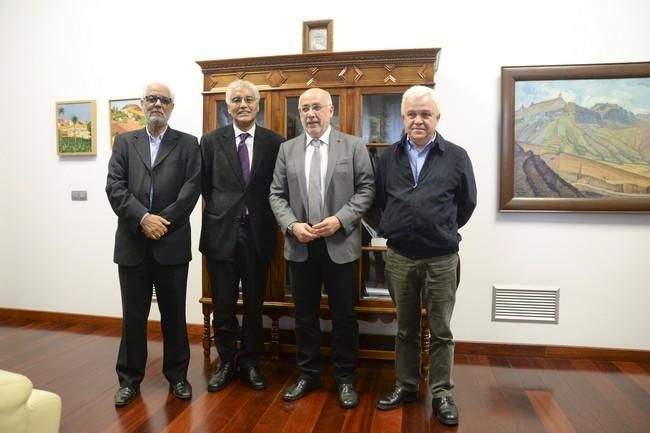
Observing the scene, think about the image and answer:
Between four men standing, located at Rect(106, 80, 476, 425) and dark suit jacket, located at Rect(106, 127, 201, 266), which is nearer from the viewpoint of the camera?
four men standing, located at Rect(106, 80, 476, 425)

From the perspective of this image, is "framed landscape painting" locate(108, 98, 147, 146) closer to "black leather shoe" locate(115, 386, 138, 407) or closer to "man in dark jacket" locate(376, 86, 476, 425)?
"black leather shoe" locate(115, 386, 138, 407)

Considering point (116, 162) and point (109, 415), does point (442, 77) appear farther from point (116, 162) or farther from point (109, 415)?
point (109, 415)

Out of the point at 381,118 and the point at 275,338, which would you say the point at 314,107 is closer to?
the point at 381,118

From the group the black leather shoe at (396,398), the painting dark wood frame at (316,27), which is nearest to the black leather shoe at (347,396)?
the black leather shoe at (396,398)

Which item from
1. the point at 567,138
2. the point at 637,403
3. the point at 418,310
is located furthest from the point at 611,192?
the point at 418,310

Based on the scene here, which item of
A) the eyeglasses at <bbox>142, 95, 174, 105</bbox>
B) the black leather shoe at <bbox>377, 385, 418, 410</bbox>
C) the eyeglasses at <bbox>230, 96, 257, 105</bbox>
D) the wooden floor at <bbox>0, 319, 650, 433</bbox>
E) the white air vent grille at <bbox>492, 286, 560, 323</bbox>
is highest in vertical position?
the eyeglasses at <bbox>230, 96, 257, 105</bbox>

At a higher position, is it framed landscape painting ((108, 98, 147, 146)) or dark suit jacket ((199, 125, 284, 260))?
framed landscape painting ((108, 98, 147, 146))

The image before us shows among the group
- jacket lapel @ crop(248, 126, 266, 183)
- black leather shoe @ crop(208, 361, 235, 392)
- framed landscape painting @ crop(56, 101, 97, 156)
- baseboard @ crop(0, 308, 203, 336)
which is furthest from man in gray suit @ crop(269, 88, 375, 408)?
framed landscape painting @ crop(56, 101, 97, 156)

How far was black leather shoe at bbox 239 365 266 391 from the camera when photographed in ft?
7.73

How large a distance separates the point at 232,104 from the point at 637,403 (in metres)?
2.56

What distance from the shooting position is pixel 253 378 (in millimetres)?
2377

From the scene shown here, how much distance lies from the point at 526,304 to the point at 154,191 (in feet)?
7.77

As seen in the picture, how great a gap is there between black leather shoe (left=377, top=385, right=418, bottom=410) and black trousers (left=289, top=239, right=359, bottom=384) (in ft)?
0.62

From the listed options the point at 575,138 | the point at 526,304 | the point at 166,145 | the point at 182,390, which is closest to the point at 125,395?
the point at 182,390
